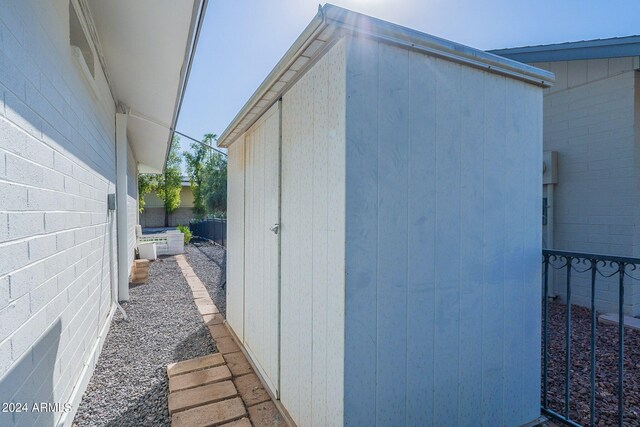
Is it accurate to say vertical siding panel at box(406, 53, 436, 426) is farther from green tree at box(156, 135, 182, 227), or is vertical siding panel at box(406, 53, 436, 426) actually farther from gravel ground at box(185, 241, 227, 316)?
green tree at box(156, 135, 182, 227)

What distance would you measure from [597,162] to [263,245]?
5.10 m

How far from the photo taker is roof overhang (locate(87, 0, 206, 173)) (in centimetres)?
264

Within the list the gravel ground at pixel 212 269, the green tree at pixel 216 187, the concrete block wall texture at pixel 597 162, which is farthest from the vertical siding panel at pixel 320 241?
the green tree at pixel 216 187

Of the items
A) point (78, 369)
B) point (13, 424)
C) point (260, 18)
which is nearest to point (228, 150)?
point (260, 18)

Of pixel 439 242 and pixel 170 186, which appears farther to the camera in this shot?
pixel 170 186

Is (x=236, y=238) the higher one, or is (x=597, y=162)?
(x=597, y=162)

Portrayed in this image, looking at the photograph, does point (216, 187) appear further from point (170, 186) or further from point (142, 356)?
point (142, 356)

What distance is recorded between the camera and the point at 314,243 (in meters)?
1.88

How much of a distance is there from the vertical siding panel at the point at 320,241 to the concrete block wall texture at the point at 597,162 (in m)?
4.93

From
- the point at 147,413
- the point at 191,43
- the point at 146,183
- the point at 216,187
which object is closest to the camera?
the point at 147,413

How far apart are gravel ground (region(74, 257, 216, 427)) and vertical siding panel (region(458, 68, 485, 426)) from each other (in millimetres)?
1985

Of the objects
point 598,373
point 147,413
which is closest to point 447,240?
point 147,413

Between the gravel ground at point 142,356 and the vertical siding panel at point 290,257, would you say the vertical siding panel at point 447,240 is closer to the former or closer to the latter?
the vertical siding panel at point 290,257

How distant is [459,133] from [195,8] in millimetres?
2146
